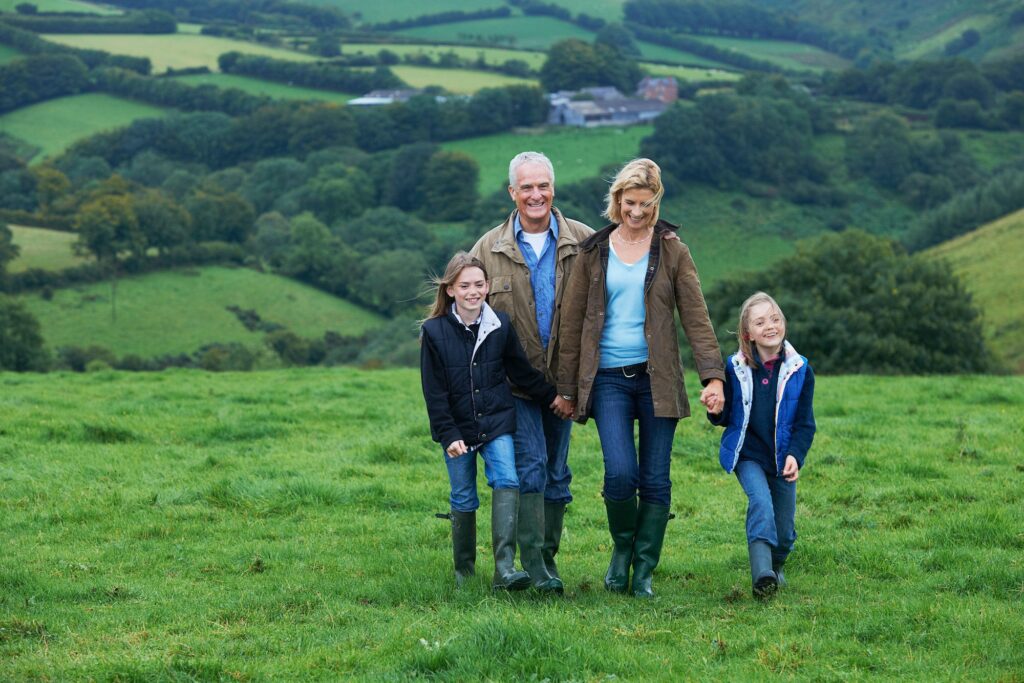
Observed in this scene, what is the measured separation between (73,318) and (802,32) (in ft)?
Result: 498

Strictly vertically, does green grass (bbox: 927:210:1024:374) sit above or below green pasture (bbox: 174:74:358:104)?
below

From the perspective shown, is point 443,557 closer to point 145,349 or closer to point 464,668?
point 464,668

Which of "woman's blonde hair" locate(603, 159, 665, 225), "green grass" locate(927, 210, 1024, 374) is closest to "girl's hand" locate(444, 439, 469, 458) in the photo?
"woman's blonde hair" locate(603, 159, 665, 225)

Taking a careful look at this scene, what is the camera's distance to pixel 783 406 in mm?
7578

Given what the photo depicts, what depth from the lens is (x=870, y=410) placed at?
1622cm

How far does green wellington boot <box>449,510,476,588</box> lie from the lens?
310 inches

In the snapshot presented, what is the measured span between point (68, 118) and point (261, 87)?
23.4 metres

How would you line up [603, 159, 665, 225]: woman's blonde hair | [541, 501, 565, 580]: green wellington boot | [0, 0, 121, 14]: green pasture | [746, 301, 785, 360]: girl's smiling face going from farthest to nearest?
[0, 0, 121, 14]: green pasture < [541, 501, 565, 580]: green wellington boot < [746, 301, 785, 360]: girl's smiling face < [603, 159, 665, 225]: woman's blonde hair

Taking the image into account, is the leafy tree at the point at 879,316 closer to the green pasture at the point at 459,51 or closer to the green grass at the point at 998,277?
the green grass at the point at 998,277

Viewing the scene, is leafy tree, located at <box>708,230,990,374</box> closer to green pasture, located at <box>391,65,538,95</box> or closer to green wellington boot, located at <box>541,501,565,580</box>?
green wellington boot, located at <box>541,501,565,580</box>

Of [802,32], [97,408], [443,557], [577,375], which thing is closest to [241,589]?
[443,557]

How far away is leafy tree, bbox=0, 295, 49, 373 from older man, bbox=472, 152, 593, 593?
41387 mm

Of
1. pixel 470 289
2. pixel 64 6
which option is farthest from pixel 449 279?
pixel 64 6

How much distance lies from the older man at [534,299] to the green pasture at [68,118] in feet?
404
